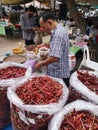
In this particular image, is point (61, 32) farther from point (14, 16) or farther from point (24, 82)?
point (14, 16)

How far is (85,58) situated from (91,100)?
9.67 feet

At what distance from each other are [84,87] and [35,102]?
0.48 m

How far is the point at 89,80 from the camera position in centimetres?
199

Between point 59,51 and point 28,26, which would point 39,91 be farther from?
point 28,26

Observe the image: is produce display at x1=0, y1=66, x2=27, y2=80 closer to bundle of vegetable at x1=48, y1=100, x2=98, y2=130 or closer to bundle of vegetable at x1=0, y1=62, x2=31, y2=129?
bundle of vegetable at x1=0, y1=62, x2=31, y2=129

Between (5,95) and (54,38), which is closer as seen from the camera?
(5,95)

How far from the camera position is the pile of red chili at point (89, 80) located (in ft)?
6.13

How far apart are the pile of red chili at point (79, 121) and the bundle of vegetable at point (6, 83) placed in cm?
68

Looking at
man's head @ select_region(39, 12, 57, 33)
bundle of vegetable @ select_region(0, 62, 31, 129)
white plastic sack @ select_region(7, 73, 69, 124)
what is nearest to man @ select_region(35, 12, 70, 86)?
man's head @ select_region(39, 12, 57, 33)

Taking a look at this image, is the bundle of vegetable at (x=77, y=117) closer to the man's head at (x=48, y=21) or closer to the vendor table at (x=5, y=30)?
the man's head at (x=48, y=21)

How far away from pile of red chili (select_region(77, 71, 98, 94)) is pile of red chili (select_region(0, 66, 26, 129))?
61 cm

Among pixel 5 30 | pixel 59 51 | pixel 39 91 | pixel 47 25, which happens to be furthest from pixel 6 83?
pixel 5 30

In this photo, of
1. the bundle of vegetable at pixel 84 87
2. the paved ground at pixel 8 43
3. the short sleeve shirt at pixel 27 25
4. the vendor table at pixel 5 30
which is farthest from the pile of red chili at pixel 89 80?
the vendor table at pixel 5 30

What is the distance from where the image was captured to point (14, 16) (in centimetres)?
1259
